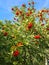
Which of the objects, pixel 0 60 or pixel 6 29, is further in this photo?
pixel 6 29

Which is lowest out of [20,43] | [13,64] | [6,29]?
[13,64]

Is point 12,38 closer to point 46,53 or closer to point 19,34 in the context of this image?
point 19,34

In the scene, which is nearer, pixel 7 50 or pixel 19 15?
pixel 7 50

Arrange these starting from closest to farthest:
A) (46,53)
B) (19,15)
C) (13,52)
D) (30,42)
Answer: (13,52) < (30,42) < (46,53) < (19,15)

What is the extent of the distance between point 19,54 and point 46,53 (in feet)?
3.84

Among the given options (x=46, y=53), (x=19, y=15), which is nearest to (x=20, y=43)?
(x=46, y=53)

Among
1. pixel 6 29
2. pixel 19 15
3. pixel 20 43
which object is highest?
pixel 19 15

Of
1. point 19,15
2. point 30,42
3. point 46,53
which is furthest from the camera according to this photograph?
point 19,15

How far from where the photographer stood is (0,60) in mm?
7301

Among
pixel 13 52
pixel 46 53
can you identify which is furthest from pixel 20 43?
pixel 46 53

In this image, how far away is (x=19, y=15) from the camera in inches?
458

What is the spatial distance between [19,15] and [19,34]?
14.0 feet

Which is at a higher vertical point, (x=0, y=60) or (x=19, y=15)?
(x=19, y=15)

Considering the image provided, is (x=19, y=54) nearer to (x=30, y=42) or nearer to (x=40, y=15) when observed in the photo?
(x=30, y=42)
